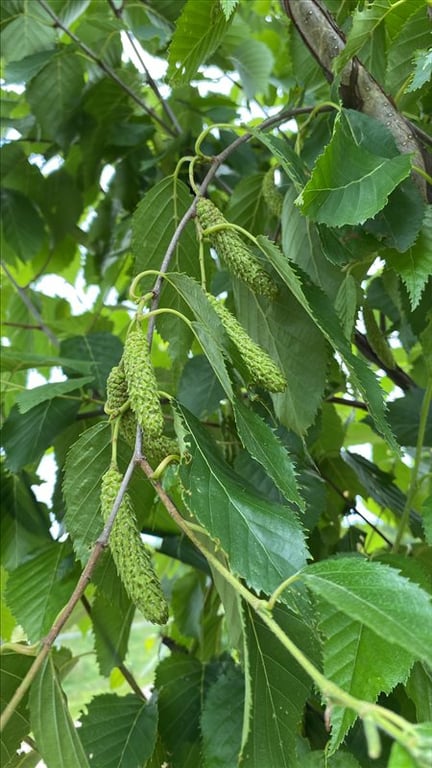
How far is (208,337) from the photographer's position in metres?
0.42

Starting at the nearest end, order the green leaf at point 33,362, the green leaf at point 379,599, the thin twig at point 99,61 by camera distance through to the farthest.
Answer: the green leaf at point 379,599 → the green leaf at point 33,362 → the thin twig at point 99,61

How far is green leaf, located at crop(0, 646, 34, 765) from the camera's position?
0.48 m

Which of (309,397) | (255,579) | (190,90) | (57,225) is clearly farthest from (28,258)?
(255,579)

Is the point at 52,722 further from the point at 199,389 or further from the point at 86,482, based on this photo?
the point at 199,389

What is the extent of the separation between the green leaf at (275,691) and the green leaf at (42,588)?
26cm

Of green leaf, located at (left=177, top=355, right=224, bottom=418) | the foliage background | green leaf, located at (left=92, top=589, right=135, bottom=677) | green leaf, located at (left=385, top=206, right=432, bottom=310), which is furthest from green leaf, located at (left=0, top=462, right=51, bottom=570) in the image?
green leaf, located at (left=385, top=206, right=432, bottom=310)

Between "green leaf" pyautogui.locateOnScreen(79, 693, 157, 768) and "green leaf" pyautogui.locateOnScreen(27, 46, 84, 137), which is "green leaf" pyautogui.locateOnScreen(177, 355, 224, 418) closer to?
"green leaf" pyautogui.locateOnScreen(79, 693, 157, 768)

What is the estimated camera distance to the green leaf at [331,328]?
0.44m

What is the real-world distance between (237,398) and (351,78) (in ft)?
0.75

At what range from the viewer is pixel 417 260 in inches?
19.1

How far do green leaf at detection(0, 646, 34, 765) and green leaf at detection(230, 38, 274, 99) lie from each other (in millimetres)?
664

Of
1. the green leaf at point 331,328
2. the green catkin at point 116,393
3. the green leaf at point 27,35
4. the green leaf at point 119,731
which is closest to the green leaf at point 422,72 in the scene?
the green leaf at point 331,328

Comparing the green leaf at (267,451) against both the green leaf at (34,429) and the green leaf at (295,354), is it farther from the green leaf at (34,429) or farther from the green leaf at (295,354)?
the green leaf at (34,429)

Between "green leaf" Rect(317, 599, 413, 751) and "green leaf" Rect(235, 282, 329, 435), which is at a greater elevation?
"green leaf" Rect(235, 282, 329, 435)
